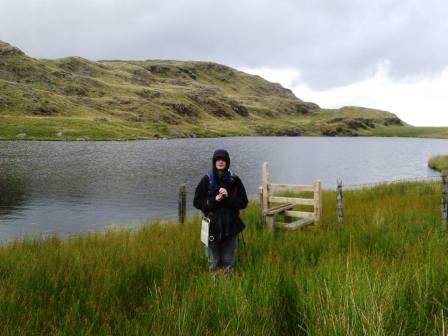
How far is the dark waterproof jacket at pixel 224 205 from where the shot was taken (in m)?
7.32

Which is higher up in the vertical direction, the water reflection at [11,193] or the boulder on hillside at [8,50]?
the boulder on hillside at [8,50]

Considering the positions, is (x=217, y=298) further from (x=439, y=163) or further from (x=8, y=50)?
(x=8, y=50)

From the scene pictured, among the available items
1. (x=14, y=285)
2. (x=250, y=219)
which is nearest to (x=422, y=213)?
(x=250, y=219)

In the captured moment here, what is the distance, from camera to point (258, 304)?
4316 mm

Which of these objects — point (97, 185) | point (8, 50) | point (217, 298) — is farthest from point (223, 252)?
point (8, 50)

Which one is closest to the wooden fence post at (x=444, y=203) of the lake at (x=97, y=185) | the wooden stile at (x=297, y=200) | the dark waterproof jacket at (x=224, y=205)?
the wooden stile at (x=297, y=200)

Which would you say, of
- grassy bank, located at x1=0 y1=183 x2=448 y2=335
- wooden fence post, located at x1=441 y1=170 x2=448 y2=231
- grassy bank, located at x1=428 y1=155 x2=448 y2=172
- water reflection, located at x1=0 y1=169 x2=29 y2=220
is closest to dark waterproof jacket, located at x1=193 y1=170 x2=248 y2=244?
grassy bank, located at x1=0 y1=183 x2=448 y2=335

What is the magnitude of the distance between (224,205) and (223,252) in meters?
0.88

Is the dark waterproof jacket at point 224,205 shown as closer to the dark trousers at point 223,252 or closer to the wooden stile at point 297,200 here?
the dark trousers at point 223,252

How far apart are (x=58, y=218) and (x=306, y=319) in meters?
21.7

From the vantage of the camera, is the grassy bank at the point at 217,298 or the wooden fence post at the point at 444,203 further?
the wooden fence post at the point at 444,203

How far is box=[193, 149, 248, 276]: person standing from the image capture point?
287 inches

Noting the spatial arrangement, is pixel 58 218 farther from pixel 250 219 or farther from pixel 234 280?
pixel 234 280

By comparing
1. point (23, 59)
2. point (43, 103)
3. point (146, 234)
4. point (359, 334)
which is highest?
point (23, 59)
